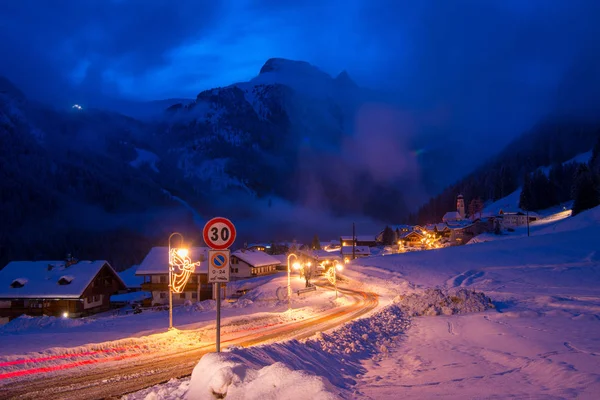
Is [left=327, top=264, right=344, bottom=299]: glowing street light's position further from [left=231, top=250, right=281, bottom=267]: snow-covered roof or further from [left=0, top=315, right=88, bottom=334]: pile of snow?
[left=0, top=315, right=88, bottom=334]: pile of snow

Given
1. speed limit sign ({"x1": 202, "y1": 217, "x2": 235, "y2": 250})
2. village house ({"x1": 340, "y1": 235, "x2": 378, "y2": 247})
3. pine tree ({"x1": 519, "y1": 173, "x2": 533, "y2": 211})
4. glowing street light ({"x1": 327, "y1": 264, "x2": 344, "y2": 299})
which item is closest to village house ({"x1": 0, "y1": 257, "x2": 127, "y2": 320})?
glowing street light ({"x1": 327, "y1": 264, "x2": 344, "y2": 299})

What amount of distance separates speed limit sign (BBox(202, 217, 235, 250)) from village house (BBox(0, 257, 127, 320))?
52662mm

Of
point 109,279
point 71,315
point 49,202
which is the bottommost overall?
point 71,315

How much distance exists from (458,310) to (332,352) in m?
15.6

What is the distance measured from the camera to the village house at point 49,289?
5312cm

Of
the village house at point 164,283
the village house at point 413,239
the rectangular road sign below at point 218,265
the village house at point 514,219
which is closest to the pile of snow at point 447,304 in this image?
the rectangular road sign below at point 218,265

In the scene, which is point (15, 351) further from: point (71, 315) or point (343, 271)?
point (343, 271)

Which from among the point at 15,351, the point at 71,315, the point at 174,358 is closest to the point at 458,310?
the point at 174,358

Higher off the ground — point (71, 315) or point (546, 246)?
point (546, 246)

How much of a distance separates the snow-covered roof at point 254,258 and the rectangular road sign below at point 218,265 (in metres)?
68.9

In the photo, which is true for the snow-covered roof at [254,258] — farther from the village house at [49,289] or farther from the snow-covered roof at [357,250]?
the snow-covered roof at [357,250]

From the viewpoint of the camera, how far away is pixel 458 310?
2572 cm

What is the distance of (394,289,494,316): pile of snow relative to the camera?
1014 inches

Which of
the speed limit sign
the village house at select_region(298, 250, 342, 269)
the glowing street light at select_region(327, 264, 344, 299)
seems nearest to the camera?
the speed limit sign
